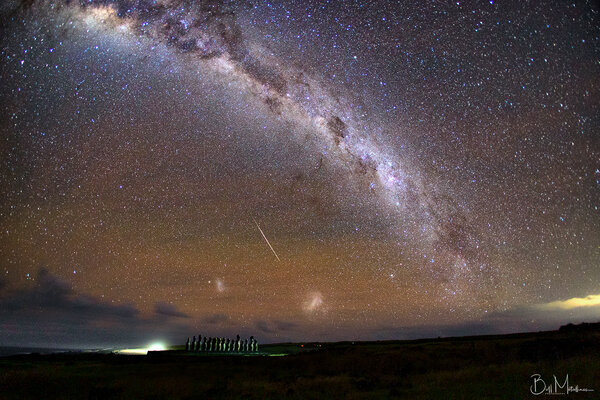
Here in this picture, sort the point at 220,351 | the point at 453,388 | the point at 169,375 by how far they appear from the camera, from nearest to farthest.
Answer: the point at 453,388 < the point at 169,375 < the point at 220,351

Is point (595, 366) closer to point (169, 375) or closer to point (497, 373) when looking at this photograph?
point (497, 373)

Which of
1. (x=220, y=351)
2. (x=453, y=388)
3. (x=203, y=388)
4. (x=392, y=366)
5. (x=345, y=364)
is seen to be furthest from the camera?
(x=220, y=351)

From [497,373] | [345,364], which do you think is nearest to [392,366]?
[345,364]

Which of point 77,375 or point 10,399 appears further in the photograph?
point 77,375

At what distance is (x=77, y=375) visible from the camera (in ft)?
59.1

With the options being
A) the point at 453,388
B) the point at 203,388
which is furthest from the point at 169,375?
the point at 453,388

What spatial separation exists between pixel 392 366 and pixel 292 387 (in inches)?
300

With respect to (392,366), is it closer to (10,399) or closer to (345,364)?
(345,364)
